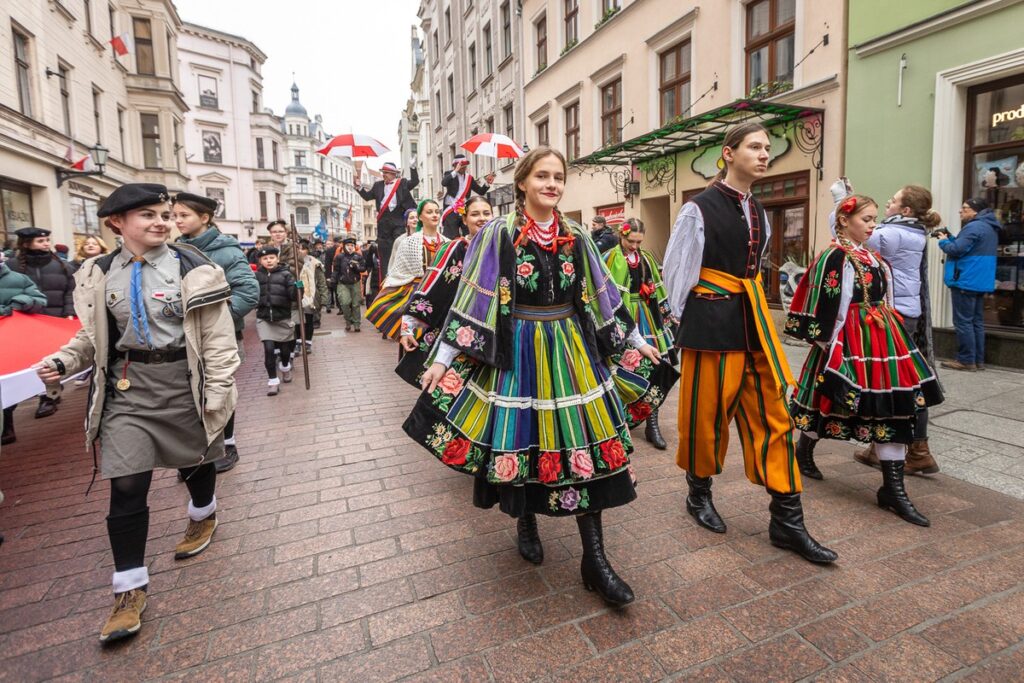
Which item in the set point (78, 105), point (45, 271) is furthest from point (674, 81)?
point (78, 105)

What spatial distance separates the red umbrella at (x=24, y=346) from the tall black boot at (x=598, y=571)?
317 centimetres

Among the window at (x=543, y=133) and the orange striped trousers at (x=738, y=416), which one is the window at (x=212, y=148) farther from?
the orange striped trousers at (x=738, y=416)

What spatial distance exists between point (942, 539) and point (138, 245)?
164 inches

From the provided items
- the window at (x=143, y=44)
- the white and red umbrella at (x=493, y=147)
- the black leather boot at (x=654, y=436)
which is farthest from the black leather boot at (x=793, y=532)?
the window at (x=143, y=44)

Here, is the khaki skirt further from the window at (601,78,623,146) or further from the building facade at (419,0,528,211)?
the building facade at (419,0,528,211)

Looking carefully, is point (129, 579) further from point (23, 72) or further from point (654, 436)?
point (23, 72)

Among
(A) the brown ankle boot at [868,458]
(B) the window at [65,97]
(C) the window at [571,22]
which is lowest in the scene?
(A) the brown ankle boot at [868,458]

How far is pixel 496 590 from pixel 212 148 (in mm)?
48590

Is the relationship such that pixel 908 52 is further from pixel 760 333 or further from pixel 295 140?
pixel 295 140

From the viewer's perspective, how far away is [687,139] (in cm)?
1136

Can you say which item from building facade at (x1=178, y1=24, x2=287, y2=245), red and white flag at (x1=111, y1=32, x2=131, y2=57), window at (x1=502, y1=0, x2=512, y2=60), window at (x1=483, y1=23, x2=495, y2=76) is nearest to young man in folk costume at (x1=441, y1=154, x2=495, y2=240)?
window at (x1=502, y1=0, x2=512, y2=60)

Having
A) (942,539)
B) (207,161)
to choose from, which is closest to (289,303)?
(942,539)

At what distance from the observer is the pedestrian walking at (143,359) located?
2.58 meters

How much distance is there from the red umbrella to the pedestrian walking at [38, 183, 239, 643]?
110 centimetres
